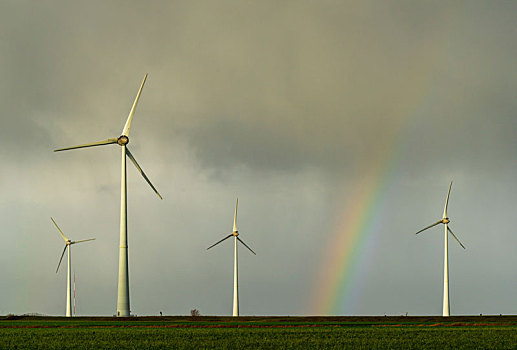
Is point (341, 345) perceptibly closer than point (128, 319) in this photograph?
Yes

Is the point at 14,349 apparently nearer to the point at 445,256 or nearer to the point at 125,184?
the point at 125,184

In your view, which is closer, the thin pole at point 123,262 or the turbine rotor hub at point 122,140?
the thin pole at point 123,262

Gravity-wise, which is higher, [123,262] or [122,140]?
[122,140]

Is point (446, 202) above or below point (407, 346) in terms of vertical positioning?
above

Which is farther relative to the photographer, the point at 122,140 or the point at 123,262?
the point at 122,140

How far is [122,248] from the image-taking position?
97750mm

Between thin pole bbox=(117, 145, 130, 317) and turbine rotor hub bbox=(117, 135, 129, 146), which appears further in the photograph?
turbine rotor hub bbox=(117, 135, 129, 146)

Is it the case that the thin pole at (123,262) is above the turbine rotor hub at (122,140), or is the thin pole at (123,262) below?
below

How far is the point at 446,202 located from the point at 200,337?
83004 mm

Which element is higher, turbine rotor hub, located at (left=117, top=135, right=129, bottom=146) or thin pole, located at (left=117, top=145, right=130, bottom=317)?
turbine rotor hub, located at (left=117, top=135, right=129, bottom=146)

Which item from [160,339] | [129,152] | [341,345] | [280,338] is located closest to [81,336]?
[160,339]

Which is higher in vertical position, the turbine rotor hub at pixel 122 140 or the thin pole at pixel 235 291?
the turbine rotor hub at pixel 122 140

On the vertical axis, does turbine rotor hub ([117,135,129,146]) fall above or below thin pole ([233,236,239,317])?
above

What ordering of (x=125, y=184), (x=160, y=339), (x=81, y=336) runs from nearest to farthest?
(x=160, y=339), (x=81, y=336), (x=125, y=184)
